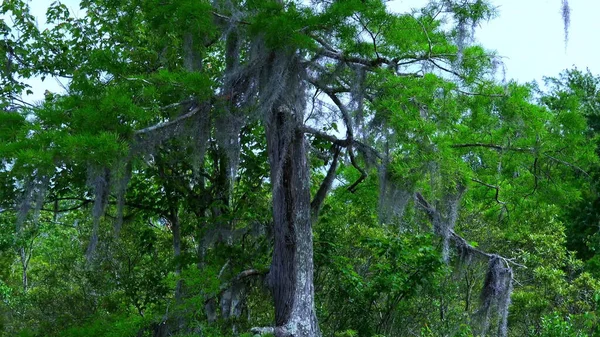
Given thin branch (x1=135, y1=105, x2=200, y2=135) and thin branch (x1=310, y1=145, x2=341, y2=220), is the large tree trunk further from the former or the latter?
thin branch (x1=135, y1=105, x2=200, y2=135)

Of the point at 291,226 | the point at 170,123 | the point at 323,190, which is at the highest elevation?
the point at 170,123

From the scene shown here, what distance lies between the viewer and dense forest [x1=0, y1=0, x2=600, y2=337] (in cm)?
663

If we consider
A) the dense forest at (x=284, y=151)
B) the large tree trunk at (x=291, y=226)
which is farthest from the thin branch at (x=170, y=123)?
the large tree trunk at (x=291, y=226)

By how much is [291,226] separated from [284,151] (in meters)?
0.73

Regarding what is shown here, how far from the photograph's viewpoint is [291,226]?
7527 mm

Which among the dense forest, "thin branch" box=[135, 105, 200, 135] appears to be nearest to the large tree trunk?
the dense forest

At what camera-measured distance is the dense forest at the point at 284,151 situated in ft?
21.8

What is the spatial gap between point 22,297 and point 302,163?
7980 mm

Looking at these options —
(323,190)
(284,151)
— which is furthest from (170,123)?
(323,190)

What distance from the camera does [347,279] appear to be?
10.0 m

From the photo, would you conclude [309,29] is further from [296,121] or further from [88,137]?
[88,137]

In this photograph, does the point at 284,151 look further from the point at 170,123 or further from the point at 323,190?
the point at 170,123

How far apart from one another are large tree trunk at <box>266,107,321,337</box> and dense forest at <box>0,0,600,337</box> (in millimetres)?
16

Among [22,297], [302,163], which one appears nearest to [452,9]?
[302,163]
